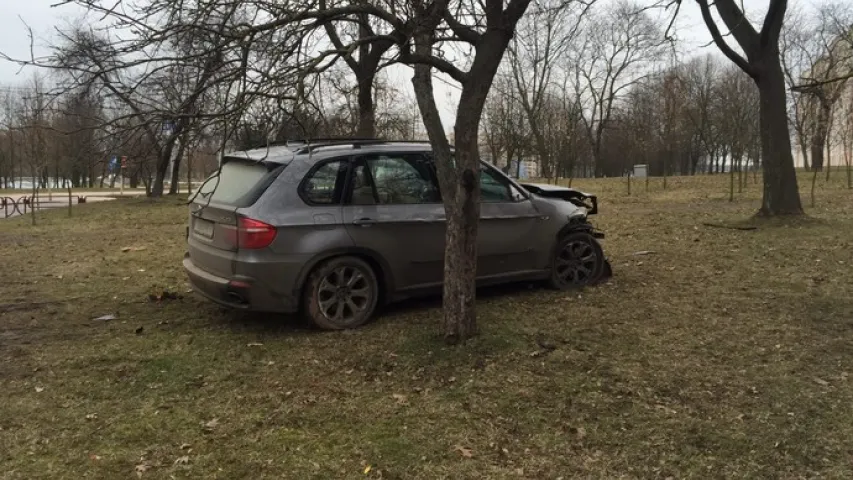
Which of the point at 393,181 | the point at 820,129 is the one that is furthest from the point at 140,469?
the point at 820,129

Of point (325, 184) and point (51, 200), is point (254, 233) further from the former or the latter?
point (51, 200)

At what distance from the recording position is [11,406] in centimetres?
405

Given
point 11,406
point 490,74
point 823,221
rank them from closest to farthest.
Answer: point 11,406 → point 490,74 → point 823,221

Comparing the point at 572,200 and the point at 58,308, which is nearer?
the point at 58,308

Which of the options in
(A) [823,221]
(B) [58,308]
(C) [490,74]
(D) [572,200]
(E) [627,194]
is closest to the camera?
(C) [490,74]

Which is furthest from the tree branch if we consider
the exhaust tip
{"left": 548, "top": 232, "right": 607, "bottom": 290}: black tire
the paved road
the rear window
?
the paved road

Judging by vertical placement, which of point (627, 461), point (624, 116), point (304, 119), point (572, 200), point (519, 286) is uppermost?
point (624, 116)

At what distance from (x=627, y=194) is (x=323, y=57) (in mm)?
20349

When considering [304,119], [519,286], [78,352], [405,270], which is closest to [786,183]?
[519,286]

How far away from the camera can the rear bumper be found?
17.1ft

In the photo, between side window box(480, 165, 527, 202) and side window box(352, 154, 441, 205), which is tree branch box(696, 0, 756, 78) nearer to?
side window box(480, 165, 527, 202)

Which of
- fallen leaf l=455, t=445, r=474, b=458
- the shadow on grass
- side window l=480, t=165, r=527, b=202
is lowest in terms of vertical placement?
fallen leaf l=455, t=445, r=474, b=458

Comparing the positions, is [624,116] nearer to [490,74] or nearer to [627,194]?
[627,194]

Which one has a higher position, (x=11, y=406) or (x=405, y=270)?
(x=405, y=270)
